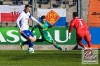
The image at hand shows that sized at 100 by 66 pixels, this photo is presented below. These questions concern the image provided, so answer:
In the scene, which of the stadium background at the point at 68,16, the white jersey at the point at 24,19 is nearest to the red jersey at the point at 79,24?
the white jersey at the point at 24,19

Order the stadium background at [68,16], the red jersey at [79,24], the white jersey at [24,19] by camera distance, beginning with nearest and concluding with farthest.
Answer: the white jersey at [24,19] < the red jersey at [79,24] < the stadium background at [68,16]

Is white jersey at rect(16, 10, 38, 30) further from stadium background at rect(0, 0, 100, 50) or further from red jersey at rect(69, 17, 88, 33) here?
→ stadium background at rect(0, 0, 100, 50)

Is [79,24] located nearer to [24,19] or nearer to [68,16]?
[24,19]

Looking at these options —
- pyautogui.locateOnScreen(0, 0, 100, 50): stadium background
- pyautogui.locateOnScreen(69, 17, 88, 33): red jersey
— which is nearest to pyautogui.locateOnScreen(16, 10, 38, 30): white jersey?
pyautogui.locateOnScreen(69, 17, 88, 33): red jersey

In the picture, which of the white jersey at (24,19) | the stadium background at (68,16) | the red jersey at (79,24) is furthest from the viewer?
the stadium background at (68,16)

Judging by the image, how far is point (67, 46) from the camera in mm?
25750

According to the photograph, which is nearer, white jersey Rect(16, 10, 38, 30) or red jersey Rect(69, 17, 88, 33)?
white jersey Rect(16, 10, 38, 30)

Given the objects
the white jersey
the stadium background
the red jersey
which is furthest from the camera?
the stadium background

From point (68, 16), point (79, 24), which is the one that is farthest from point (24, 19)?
point (68, 16)

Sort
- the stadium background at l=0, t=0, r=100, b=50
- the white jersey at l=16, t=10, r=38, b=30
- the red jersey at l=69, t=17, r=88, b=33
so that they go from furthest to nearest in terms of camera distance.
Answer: the stadium background at l=0, t=0, r=100, b=50 < the red jersey at l=69, t=17, r=88, b=33 < the white jersey at l=16, t=10, r=38, b=30

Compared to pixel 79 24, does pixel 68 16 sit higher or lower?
lower

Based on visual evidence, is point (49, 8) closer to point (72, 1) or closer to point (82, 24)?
point (72, 1)

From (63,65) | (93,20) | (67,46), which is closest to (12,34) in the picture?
(67,46)

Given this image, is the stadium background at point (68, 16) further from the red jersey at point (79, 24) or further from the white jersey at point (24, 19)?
the white jersey at point (24, 19)
